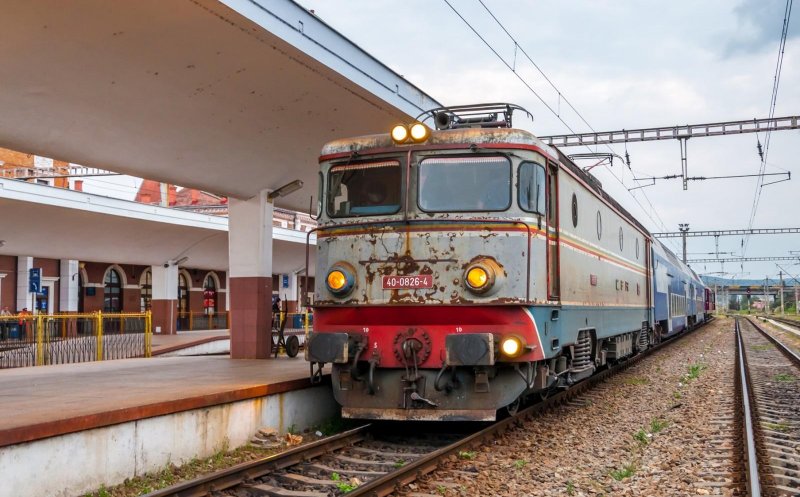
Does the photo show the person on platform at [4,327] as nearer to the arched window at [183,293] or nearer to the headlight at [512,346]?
the headlight at [512,346]

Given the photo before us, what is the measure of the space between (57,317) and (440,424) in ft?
33.9

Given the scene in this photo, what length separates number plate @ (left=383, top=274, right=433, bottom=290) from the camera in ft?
28.3

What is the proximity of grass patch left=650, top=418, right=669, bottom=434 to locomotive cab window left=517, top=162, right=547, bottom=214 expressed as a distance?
3.20 metres

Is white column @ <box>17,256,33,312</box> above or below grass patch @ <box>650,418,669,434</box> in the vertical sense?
above

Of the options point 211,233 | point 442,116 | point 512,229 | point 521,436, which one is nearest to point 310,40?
point 442,116

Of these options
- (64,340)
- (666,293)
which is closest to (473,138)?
(64,340)

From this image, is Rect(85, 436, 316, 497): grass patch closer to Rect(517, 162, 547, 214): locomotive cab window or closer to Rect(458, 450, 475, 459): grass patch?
Rect(458, 450, 475, 459): grass patch

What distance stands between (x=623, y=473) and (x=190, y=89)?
817 centimetres

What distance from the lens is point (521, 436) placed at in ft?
30.2

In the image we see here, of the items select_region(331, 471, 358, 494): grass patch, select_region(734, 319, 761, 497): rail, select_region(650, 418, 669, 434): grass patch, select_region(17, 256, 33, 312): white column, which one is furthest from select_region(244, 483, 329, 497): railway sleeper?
select_region(17, 256, 33, 312): white column

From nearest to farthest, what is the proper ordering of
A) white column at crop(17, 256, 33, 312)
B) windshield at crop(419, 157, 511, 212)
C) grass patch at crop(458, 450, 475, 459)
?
grass patch at crop(458, 450, 475, 459), windshield at crop(419, 157, 511, 212), white column at crop(17, 256, 33, 312)

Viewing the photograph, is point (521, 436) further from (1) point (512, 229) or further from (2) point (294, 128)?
(2) point (294, 128)

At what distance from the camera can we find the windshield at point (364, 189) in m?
9.11

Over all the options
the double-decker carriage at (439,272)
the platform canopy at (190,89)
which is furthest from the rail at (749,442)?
the platform canopy at (190,89)
